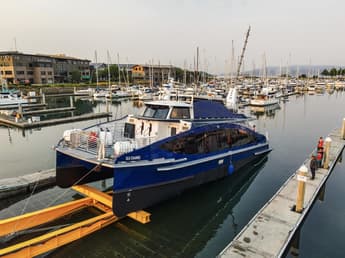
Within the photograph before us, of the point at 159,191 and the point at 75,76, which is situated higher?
the point at 75,76

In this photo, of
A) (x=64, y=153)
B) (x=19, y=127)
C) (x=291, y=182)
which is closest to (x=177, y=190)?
(x=64, y=153)

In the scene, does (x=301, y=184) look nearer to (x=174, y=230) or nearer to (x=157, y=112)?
(x=174, y=230)

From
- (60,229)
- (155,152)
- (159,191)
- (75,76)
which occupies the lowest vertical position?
(60,229)

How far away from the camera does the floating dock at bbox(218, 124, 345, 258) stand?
19.9ft

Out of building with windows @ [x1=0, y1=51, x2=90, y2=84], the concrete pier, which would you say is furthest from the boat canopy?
building with windows @ [x1=0, y1=51, x2=90, y2=84]

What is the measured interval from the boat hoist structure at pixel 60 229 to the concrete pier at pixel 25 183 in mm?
2287

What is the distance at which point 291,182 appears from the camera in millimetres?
10359

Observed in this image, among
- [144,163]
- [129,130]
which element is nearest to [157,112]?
[129,130]

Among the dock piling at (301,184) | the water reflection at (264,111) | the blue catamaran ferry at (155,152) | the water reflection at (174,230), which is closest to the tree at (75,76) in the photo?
the water reflection at (264,111)

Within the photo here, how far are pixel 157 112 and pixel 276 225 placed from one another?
235 inches

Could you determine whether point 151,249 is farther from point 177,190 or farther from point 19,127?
point 19,127

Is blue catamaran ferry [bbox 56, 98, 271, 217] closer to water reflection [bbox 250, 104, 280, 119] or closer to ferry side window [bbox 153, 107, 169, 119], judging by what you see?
ferry side window [bbox 153, 107, 169, 119]

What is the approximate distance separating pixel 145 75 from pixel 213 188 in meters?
94.4

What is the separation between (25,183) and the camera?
392 inches
